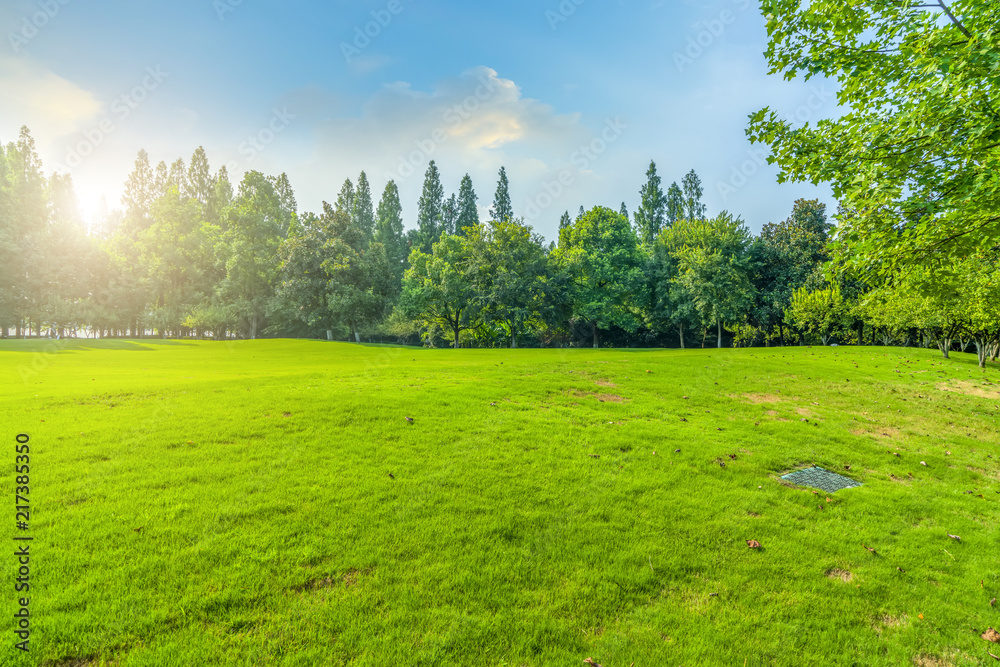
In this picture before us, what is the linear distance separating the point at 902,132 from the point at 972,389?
19805 mm

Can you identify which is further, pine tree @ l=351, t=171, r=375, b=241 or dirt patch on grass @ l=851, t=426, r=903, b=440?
pine tree @ l=351, t=171, r=375, b=241

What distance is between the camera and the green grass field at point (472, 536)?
13.4 feet

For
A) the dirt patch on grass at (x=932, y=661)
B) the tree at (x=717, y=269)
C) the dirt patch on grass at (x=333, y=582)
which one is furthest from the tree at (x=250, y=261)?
the dirt patch on grass at (x=932, y=661)

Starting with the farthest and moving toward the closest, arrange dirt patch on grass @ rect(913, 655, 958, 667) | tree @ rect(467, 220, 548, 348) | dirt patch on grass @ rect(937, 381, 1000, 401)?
tree @ rect(467, 220, 548, 348) < dirt patch on grass @ rect(937, 381, 1000, 401) < dirt patch on grass @ rect(913, 655, 958, 667)

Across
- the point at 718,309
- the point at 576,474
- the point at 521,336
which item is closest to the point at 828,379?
the point at 576,474

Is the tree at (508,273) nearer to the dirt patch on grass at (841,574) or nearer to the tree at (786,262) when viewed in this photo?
the tree at (786,262)

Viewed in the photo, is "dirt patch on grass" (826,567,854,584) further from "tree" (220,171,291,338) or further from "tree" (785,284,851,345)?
"tree" (220,171,291,338)

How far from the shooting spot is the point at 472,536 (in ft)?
18.7

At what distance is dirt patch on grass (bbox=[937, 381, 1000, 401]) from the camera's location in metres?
18.7

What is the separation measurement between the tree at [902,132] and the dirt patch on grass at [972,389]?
14.5m

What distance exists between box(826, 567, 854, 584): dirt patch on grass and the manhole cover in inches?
119

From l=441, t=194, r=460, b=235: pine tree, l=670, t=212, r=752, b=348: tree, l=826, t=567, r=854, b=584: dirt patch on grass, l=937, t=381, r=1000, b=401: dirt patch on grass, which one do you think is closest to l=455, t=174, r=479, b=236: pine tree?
l=441, t=194, r=460, b=235: pine tree

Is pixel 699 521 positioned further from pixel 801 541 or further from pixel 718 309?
pixel 718 309

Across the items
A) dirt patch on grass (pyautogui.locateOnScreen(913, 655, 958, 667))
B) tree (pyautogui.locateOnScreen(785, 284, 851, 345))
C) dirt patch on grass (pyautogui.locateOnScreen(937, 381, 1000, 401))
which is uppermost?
tree (pyautogui.locateOnScreen(785, 284, 851, 345))
